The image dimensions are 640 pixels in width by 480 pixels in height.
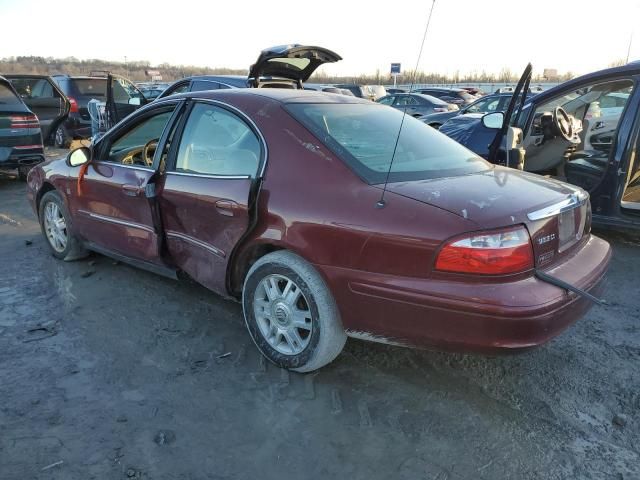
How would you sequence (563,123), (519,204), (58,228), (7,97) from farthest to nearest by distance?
(7,97) < (563,123) < (58,228) < (519,204)

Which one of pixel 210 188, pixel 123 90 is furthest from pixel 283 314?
pixel 123 90

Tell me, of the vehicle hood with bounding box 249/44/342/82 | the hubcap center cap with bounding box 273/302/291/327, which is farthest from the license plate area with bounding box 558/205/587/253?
the vehicle hood with bounding box 249/44/342/82

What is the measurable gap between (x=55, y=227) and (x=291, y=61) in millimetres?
3045

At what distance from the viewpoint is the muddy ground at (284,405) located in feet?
7.39

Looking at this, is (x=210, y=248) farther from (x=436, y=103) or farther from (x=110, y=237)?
(x=436, y=103)

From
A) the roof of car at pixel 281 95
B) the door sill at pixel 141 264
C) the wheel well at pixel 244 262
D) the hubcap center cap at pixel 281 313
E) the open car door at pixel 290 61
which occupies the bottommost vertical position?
the door sill at pixel 141 264

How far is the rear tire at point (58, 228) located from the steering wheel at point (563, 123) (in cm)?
490

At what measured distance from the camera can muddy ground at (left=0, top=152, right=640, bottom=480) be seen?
2.25 metres

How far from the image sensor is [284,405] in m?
2.66

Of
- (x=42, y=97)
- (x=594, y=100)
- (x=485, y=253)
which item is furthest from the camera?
(x=42, y=97)

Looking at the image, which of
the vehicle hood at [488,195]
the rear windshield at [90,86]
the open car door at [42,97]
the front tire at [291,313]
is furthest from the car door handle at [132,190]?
the rear windshield at [90,86]

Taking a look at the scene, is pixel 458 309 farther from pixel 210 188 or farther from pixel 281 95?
pixel 281 95

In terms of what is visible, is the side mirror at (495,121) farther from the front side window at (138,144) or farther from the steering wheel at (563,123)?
the front side window at (138,144)

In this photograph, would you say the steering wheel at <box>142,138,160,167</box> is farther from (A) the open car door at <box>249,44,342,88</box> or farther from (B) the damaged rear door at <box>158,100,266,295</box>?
(A) the open car door at <box>249,44,342,88</box>
